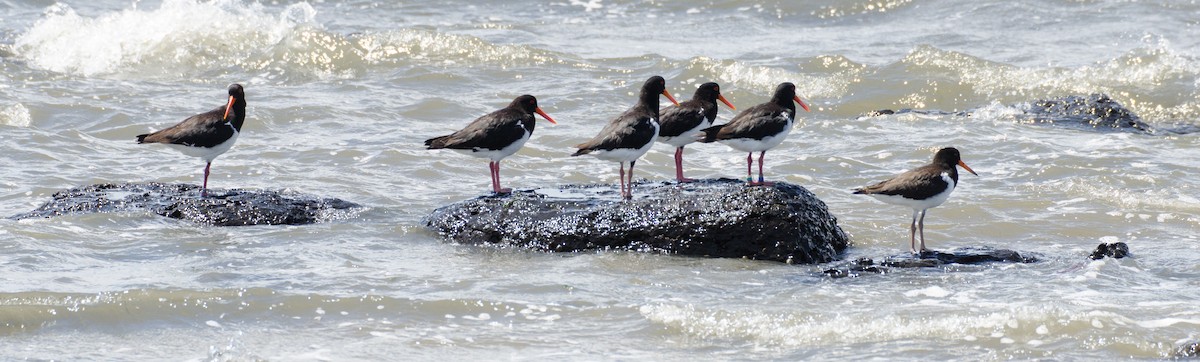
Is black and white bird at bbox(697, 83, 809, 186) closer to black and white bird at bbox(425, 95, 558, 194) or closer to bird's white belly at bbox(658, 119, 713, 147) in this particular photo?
bird's white belly at bbox(658, 119, 713, 147)

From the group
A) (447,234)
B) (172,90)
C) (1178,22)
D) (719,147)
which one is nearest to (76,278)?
(447,234)

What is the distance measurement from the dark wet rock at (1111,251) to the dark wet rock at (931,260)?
1.29 ft

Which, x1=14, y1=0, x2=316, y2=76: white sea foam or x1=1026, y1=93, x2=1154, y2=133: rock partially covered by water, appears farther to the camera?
x1=14, y1=0, x2=316, y2=76: white sea foam

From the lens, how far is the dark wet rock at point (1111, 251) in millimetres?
8453

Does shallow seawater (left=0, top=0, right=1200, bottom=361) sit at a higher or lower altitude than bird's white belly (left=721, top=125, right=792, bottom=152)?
lower

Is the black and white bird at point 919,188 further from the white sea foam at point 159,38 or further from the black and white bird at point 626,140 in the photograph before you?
the white sea foam at point 159,38

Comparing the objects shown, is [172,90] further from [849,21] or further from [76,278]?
[849,21]

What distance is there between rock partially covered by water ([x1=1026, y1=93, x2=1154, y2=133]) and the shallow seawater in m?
0.32

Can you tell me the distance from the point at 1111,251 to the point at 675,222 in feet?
9.45

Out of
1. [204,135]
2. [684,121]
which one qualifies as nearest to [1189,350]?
[684,121]

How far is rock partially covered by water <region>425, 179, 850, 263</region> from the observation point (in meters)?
8.39

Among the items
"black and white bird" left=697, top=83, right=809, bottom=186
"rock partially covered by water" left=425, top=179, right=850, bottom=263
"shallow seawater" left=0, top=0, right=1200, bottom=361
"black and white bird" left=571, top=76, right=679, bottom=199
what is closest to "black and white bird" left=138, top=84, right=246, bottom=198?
"shallow seawater" left=0, top=0, right=1200, bottom=361

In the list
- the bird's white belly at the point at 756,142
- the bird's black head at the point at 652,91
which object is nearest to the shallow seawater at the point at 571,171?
the bird's white belly at the point at 756,142

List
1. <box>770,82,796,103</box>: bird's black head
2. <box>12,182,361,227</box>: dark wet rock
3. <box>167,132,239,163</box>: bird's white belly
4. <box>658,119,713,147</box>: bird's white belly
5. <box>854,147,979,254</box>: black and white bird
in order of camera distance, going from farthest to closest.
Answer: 1. <box>167,132,239,163</box>: bird's white belly
2. <box>770,82,796,103</box>: bird's black head
3. <box>658,119,713,147</box>: bird's white belly
4. <box>12,182,361,227</box>: dark wet rock
5. <box>854,147,979,254</box>: black and white bird
